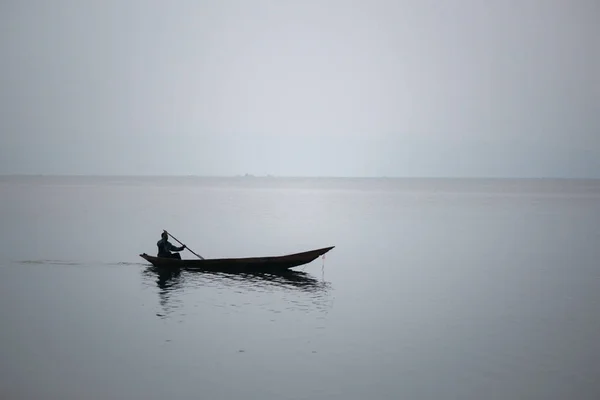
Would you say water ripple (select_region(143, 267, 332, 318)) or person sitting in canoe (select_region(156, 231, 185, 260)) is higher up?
person sitting in canoe (select_region(156, 231, 185, 260))

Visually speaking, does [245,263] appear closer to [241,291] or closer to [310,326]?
[241,291]

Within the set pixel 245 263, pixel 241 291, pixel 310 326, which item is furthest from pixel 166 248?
pixel 310 326

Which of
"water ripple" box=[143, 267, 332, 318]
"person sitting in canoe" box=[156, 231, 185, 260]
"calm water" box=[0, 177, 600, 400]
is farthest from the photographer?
"person sitting in canoe" box=[156, 231, 185, 260]

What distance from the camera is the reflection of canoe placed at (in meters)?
25.5

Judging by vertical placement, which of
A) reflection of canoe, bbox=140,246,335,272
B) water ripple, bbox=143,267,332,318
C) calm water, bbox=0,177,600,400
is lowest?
calm water, bbox=0,177,600,400

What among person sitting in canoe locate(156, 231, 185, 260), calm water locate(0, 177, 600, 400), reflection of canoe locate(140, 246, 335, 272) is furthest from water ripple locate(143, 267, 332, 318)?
person sitting in canoe locate(156, 231, 185, 260)

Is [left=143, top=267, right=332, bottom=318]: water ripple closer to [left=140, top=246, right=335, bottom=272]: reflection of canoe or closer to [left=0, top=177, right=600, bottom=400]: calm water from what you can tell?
[left=0, top=177, right=600, bottom=400]: calm water

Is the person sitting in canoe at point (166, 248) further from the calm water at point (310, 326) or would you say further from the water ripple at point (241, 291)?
the calm water at point (310, 326)

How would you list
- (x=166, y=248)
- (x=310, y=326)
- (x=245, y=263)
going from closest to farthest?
(x=310, y=326) → (x=245, y=263) → (x=166, y=248)

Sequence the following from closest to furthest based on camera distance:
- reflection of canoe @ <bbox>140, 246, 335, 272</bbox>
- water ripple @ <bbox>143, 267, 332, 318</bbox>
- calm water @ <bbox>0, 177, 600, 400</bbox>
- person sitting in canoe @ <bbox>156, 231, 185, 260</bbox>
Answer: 1. calm water @ <bbox>0, 177, 600, 400</bbox>
2. water ripple @ <bbox>143, 267, 332, 318</bbox>
3. reflection of canoe @ <bbox>140, 246, 335, 272</bbox>
4. person sitting in canoe @ <bbox>156, 231, 185, 260</bbox>

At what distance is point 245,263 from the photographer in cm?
2566

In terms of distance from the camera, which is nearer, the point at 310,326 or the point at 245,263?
the point at 310,326

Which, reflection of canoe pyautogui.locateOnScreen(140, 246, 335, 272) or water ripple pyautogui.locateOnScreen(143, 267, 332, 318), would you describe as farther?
reflection of canoe pyautogui.locateOnScreen(140, 246, 335, 272)

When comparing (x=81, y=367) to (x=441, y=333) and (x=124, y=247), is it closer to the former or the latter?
(x=441, y=333)
